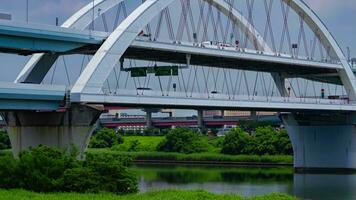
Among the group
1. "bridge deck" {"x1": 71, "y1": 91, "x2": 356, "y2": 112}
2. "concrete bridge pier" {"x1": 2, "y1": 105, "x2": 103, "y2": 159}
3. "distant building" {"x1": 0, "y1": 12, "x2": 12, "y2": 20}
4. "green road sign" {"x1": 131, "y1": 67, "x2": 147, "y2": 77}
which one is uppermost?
→ "distant building" {"x1": 0, "y1": 12, "x2": 12, "y2": 20}

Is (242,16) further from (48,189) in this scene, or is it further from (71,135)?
(48,189)

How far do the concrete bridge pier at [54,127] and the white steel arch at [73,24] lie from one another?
2466mm

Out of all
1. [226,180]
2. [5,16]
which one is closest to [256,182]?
[226,180]

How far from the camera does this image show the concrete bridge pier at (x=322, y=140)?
75.1 metres

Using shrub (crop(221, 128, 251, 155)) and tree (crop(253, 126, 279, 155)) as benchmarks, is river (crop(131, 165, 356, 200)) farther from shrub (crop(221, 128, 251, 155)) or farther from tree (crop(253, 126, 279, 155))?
shrub (crop(221, 128, 251, 155))

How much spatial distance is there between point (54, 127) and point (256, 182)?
23409 mm

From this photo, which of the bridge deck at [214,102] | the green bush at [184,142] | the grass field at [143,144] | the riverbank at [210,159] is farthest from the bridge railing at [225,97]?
the grass field at [143,144]

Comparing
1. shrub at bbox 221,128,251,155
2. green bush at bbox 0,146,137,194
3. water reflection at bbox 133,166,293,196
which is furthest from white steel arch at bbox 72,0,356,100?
shrub at bbox 221,128,251,155

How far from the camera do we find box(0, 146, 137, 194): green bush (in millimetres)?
35719

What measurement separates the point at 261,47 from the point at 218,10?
656 centimetres

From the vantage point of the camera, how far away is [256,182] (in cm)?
6150

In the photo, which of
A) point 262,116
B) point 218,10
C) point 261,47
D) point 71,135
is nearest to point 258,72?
point 261,47

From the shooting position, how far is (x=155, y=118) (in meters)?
134

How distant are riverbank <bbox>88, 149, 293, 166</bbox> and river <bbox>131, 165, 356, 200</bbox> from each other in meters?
6.97
